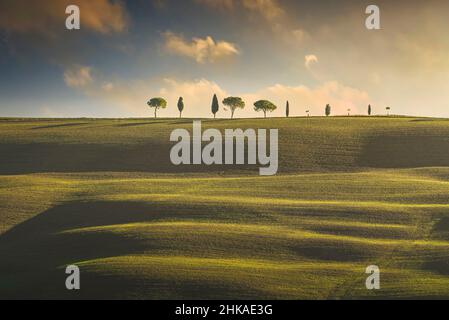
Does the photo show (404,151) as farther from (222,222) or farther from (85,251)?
(85,251)

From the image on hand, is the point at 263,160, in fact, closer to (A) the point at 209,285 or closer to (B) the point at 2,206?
(B) the point at 2,206

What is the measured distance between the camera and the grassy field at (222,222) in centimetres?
4100

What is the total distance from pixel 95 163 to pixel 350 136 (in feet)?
113

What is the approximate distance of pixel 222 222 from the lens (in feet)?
176

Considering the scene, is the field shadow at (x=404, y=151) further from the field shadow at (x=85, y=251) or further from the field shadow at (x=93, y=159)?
the field shadow at (x=85, y=251)

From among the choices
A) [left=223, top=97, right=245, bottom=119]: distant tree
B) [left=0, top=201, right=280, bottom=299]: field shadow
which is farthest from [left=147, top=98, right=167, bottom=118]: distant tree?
[left=0, top=201, right=280, bottom=299]: field shadow

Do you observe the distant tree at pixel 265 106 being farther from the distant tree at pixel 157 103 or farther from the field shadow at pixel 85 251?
the field shadow at pixel 85 251

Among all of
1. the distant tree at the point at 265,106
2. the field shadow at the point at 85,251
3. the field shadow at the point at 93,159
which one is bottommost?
the field shadow at the point at 85,251

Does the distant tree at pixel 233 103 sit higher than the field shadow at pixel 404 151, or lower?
higher

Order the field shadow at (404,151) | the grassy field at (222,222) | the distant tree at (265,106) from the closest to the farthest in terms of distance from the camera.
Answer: the grassy field at (222,222), the field shadow at (404,151), the distant tree at (265,106)

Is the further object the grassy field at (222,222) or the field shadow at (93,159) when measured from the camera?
the field shadow at (93,159)

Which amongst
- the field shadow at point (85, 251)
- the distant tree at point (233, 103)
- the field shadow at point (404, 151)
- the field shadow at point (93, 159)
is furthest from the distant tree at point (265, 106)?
the field shadow at point (85, 251)

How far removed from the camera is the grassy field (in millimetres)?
41000

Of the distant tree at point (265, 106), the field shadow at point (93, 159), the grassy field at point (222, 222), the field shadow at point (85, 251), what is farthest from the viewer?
the distant tree at point (265, 106)
